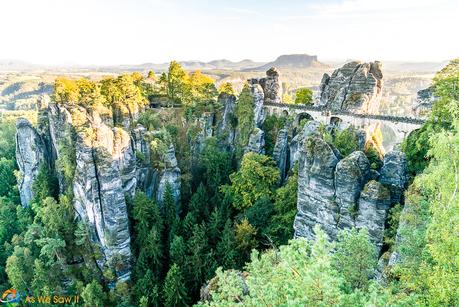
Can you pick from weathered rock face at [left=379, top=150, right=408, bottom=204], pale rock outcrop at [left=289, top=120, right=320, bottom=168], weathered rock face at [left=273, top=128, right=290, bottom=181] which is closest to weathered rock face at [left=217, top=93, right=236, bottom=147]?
weathered rock face at [left=273, top=128, right=290, bottom=181]

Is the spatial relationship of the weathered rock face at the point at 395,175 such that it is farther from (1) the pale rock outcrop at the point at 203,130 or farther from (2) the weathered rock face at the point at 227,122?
(1) the pale rock outcrop at the point at 203,130

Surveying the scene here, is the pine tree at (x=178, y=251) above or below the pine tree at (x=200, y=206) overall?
below

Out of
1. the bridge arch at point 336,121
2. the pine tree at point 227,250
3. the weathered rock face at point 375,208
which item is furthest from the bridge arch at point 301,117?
the weathered rock face at point 375,208

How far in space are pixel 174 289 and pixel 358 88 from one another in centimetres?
2916

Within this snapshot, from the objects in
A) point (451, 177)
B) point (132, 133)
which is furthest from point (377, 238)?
point (132, 133)

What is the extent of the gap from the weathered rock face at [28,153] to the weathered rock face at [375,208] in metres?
42.8

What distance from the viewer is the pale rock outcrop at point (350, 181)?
2447cm

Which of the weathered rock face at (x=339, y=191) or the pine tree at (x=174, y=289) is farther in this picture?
the pine tree at (x=174, y=289)

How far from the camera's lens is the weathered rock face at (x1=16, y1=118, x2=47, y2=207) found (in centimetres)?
4684

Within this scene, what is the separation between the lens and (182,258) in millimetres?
31859

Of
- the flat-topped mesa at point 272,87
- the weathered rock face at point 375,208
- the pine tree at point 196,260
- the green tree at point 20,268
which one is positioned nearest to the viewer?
the weathered rock face at point 375,208

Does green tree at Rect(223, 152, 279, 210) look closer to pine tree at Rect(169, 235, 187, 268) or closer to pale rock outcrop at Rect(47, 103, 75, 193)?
pine tree at Rect(169, 235, 187, 268)

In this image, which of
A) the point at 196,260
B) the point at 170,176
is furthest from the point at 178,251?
the point at 170,176

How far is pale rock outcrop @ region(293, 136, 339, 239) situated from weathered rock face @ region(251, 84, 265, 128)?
55.5 ft
